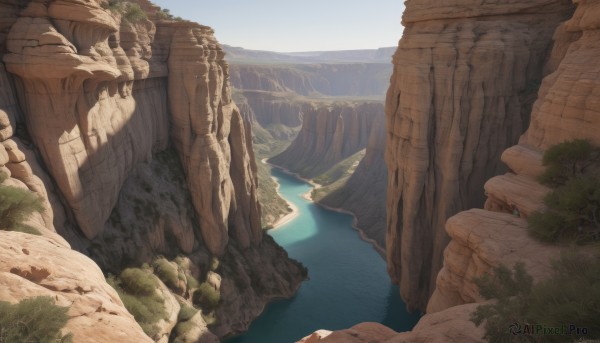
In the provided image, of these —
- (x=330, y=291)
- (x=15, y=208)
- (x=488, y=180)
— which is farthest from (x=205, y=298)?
(x=488, y=180)

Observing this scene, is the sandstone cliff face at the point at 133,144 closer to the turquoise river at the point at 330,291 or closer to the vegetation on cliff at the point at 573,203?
the turquoise river at the point at 330,291

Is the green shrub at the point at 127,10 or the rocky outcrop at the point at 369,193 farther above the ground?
the green shrub at the point at 127,10

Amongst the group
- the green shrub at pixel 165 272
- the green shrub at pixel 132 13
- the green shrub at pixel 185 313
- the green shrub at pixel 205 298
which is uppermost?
the green shrub at pixel 132 13

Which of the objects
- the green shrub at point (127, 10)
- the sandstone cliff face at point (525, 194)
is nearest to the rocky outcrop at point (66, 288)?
the sandstone cliff face at point (525, 194)

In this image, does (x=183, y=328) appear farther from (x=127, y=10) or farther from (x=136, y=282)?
(x=127, y=10)

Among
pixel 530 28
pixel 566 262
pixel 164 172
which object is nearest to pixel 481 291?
pixel 566 262

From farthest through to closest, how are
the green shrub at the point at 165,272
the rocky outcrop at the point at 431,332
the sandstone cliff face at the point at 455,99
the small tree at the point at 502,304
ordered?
the sandstone cliff face at the point at 455,99
the green shrub at the point at 165,272
the rocky outcrop at the point at 431,332
the small tree at the point at 502,304

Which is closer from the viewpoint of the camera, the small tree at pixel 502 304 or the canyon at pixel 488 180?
the small tree at pixel 502 304
